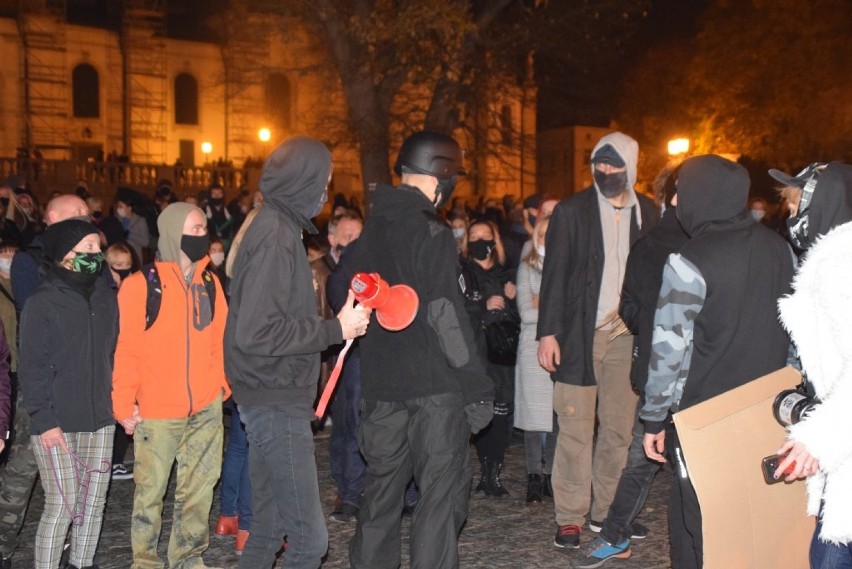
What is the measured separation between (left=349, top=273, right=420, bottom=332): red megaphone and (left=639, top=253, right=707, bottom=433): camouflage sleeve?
1108mm

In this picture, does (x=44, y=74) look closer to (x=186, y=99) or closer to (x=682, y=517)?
(x=186, y=99)

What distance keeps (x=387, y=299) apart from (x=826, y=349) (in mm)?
1768

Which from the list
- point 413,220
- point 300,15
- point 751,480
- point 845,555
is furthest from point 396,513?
point 300,15

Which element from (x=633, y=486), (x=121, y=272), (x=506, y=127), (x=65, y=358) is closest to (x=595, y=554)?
(x=633, y=486)

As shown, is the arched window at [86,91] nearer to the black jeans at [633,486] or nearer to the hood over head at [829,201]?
the black jeans at [633,486]

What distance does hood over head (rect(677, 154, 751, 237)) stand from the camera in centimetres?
398

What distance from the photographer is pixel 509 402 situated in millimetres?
7031

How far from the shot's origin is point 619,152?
18.6 ft

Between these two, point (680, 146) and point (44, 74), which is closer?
point (680, 146)

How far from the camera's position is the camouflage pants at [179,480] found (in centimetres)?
482

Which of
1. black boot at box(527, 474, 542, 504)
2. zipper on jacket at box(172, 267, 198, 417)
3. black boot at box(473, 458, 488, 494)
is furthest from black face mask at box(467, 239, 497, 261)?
zipper on jacket at box(172, 267, 198, 417)

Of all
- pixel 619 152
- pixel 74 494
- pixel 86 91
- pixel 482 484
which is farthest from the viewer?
pixel 86 91

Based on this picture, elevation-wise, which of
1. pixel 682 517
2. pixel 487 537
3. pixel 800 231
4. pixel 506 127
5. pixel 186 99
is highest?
pixel 186 99

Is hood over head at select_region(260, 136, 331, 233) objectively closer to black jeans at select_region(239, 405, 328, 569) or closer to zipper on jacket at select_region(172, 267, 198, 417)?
black jeans at select_region(239, 405, 328, 569)
